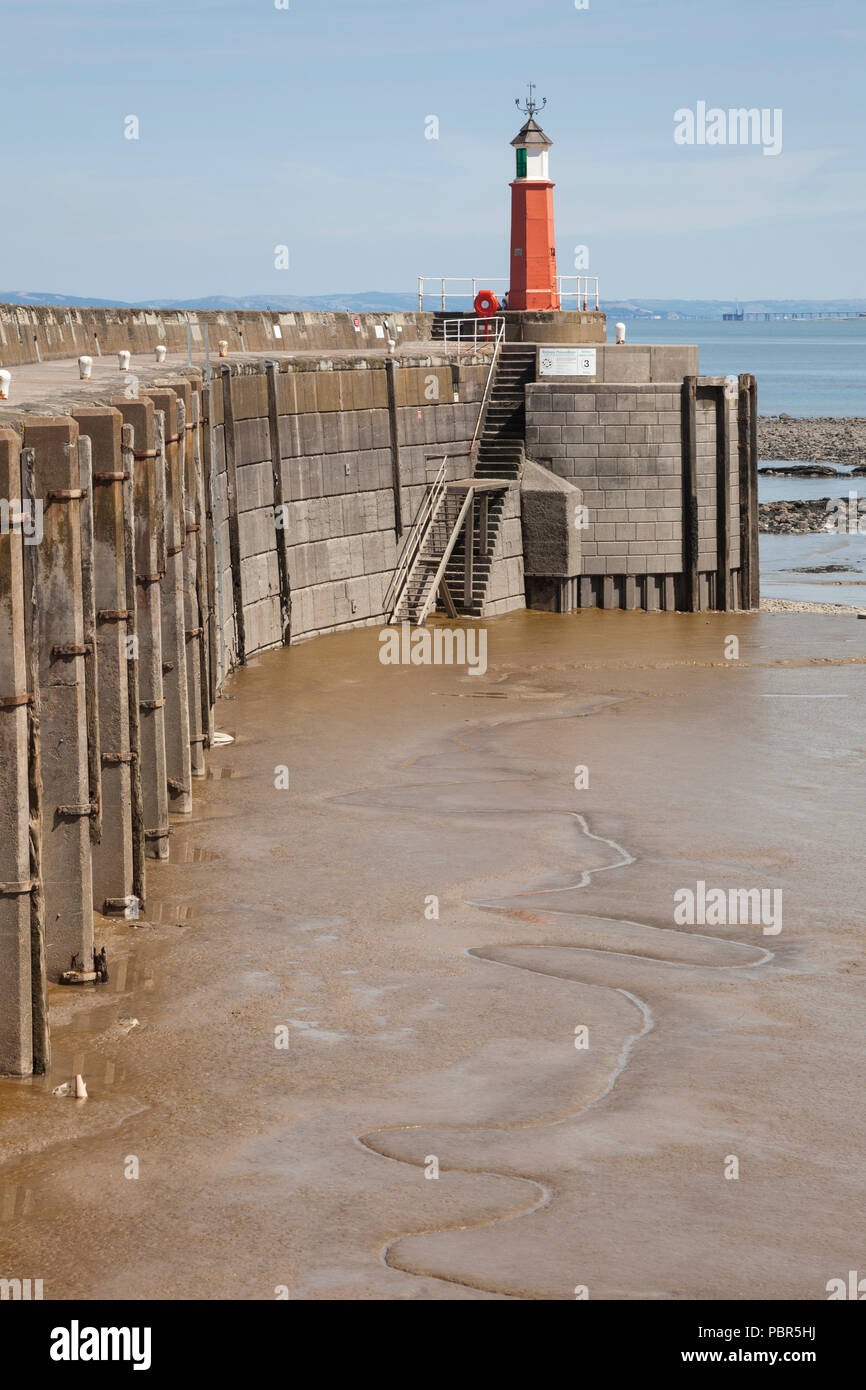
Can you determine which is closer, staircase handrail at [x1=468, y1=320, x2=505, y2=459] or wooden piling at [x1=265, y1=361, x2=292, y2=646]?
wooden piling at [x1=265, y1=361, x2=292, y2=646]

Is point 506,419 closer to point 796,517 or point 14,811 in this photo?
point 14,811

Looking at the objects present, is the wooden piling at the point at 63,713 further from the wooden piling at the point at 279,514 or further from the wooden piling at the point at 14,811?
the wooden piling at the point at 279,514

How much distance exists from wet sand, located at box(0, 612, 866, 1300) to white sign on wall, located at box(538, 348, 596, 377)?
13707mm

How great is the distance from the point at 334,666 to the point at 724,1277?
18.0 meters

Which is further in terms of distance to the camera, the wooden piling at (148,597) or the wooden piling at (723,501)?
the wooden piling at (723,501)

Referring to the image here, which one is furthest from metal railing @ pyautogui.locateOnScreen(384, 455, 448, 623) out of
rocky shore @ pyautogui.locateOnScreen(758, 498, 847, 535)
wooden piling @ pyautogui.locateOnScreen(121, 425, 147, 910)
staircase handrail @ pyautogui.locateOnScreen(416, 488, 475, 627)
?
rocky shore @ pyautogui.locateOnScreen(758, 498, 847, 535)

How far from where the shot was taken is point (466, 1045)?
11008 mm

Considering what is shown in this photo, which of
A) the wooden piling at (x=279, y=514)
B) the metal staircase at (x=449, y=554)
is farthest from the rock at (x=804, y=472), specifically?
the wooden piling at (x=279, y=514)

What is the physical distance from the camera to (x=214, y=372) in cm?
2403

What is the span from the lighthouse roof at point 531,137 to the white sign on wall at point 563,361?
25.4 ft

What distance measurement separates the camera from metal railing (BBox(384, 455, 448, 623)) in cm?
2978

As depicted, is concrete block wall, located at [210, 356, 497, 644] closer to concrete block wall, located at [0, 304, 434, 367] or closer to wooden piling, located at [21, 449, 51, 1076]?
concrete block wall, located at [0, 304, 434, 367]

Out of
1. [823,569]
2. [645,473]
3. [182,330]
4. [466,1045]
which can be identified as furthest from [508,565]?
[466,1045]

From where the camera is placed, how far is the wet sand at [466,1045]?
832 cm
